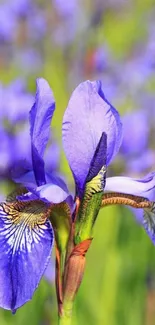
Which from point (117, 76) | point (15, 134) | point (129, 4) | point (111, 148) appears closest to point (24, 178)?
point (111, 148)

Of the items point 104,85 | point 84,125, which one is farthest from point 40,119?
point 104,85

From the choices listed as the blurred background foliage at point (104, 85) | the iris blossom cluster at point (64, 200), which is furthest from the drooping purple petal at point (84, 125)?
the blurred background foliage at point (104, 85)

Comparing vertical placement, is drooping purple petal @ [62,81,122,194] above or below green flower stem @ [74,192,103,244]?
above

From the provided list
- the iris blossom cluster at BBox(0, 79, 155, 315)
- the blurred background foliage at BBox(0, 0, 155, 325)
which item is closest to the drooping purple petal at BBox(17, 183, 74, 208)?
the iris blossom cluster at BBox(0, 79, 155, 315)

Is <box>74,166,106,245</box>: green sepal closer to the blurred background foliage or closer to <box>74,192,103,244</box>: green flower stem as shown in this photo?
<box>74,192,103,244</box>: green flower stem

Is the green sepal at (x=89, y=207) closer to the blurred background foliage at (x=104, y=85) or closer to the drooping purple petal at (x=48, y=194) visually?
the drooping purple petal at (x=48, y=194)

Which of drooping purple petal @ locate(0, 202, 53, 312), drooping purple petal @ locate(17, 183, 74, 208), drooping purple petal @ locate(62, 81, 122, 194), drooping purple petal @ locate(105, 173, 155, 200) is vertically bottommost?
drooping purple petal @ locate(0, 202, 53, 312)

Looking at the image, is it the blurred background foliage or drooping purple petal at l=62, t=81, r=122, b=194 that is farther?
the blurred background foliage
